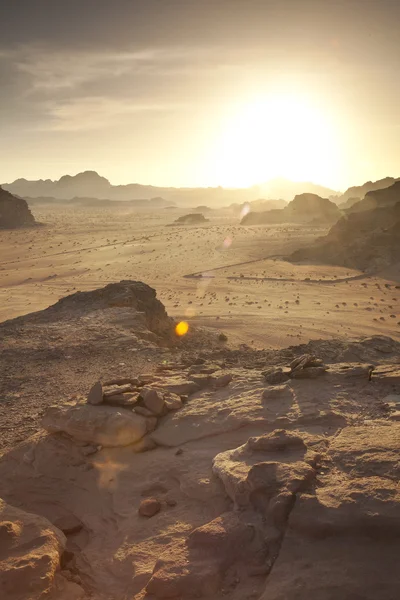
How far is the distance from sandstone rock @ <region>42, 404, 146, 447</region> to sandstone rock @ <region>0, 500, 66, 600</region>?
1259 mm

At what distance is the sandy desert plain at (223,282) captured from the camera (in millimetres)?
14656

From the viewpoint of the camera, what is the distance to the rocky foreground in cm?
338

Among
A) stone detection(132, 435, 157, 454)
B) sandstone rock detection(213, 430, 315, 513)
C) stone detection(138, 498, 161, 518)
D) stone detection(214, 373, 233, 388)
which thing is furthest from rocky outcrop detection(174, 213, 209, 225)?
stone detection(138, 498, 161, 518)

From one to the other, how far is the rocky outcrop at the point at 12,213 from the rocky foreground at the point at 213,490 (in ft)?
162

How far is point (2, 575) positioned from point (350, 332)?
1211 centimetres

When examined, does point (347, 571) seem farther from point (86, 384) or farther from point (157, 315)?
point (157, 315)

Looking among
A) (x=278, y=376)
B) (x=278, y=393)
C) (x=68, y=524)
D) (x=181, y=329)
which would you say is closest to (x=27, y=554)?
(x=68, y=524)

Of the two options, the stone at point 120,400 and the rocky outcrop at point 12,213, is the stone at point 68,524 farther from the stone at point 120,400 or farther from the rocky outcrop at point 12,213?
the rocky outcrop at point 12,213

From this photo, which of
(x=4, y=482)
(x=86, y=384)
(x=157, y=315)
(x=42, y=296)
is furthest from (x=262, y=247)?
(x=4, y=482)

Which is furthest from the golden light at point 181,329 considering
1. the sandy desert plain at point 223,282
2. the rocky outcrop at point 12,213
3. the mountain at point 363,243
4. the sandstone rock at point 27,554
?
the rocky outcrop at point 12,213

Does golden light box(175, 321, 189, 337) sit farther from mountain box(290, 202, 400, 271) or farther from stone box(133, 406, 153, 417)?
mountain box(290, 202, 400, 271)

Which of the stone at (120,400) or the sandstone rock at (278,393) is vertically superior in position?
the sandstone rock at (278,393)

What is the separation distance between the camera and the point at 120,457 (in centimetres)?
538

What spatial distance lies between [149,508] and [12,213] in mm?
52869
